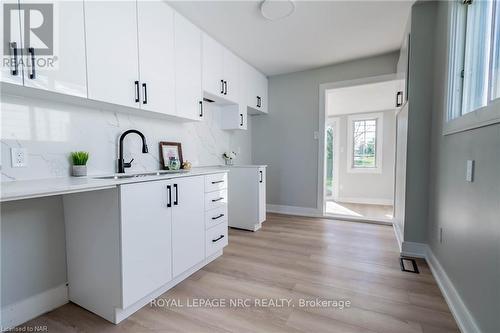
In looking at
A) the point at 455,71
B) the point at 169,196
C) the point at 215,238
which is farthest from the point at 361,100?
the point at 169,196

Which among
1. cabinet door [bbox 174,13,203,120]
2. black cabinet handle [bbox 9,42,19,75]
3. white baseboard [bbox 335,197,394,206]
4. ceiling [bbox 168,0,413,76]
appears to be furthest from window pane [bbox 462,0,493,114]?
white baseboard [bbox 335,197,394,206]

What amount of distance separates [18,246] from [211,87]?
7.07ft

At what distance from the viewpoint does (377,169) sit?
16.8ft

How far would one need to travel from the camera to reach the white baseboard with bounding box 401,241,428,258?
227 centimetres

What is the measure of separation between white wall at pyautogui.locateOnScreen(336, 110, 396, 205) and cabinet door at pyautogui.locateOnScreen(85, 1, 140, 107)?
477cm

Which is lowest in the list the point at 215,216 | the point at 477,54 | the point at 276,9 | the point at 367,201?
the point at 367,201

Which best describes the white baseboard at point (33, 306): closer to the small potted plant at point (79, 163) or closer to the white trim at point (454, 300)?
the small potted plant at point (79, 163)

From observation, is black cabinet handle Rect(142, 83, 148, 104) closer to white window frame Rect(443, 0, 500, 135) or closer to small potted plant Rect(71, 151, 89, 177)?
small potted plant Rect(71, 151, 89, 177)

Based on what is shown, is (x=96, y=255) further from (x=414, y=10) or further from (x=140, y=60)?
(x=414, y=10)

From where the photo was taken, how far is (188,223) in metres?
1.86

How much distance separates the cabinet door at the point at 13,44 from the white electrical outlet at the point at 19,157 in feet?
1.45

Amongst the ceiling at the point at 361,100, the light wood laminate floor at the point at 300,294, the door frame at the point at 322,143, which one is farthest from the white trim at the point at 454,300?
the ceiling at the point at 361,100

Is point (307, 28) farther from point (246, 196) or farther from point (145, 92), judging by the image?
point (246, 196)

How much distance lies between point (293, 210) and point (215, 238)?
2.10 metres
